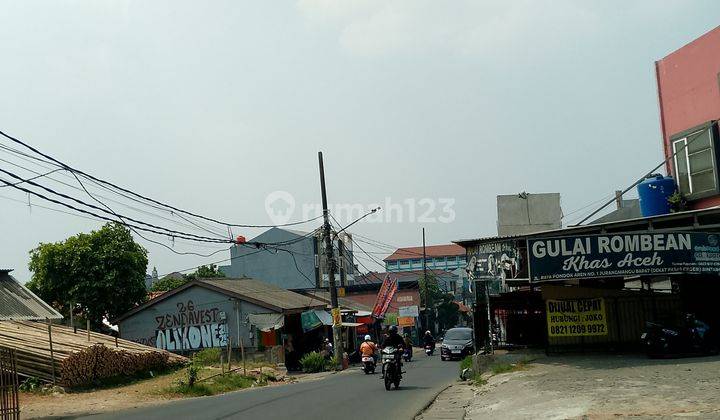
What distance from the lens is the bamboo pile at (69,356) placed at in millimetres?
22875

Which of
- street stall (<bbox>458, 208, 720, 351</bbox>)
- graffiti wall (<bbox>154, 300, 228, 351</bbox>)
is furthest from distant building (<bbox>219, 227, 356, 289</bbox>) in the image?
street stall (<bbox>458, 208, 720, 351</bbox>)

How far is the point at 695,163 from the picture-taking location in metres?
21.5

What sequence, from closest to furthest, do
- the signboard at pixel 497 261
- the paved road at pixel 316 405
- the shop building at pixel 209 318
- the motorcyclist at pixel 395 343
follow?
1. the paved road at pixel 316 405
2. the motorcyclist at pixel 395 343
3. the signboard at pixel 497 261
4. the shop building at pixel 209 318

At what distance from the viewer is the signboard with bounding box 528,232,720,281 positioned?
18344mm

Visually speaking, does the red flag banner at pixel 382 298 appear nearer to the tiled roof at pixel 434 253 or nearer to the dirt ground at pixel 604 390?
the dirt ground at pixel 604 390

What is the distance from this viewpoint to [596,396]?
13008mm

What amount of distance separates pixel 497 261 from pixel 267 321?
1920 cm

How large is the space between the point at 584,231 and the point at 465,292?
5634 millimetres

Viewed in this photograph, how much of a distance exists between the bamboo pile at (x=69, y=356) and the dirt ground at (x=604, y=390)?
12.9 meters

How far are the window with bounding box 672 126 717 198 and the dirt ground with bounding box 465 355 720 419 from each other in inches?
204

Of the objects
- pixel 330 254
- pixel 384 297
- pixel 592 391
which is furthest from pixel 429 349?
pixel 592 391

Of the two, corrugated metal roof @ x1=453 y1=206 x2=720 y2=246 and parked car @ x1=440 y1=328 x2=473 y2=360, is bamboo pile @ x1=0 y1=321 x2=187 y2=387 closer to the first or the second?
corrugated metal roof @ x1=453 y1=206 x2=720 y2=246

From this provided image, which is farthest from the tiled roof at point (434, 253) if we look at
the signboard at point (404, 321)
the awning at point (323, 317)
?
the awning at point (323, 317)

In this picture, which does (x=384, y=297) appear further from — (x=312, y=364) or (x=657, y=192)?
(x=657, y=192)
